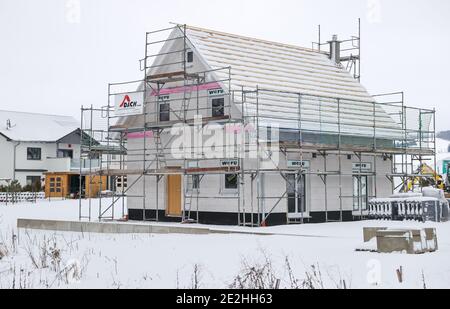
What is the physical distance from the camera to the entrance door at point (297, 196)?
84.2ft

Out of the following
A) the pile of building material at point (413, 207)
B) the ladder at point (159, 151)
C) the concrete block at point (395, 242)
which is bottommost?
the concrete block at point (395, 242)

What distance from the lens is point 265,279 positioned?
11.3 metres

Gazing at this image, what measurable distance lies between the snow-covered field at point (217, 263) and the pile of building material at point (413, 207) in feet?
15.8

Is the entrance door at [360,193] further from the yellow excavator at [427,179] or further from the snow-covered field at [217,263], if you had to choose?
the snow-covered field at [217,263]

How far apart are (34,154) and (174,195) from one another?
37.2 m

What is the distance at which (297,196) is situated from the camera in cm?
2584

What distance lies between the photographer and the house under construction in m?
24.8

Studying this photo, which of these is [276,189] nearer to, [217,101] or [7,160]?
[217,101]

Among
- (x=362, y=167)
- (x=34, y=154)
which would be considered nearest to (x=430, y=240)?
(x=362, y=167)

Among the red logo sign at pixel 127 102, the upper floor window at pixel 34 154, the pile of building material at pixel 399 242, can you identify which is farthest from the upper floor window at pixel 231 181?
the upper floor window at pixel 34 154

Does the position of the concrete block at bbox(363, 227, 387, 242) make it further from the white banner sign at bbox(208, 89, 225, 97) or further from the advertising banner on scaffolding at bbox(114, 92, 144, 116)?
the advertising banner on scaffolding at bbox(114, 92, 144, 116)

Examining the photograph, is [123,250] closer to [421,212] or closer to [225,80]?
[225,80]

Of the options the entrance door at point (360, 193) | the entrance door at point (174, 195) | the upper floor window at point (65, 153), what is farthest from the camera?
the upper floor window at point (65, 153)
